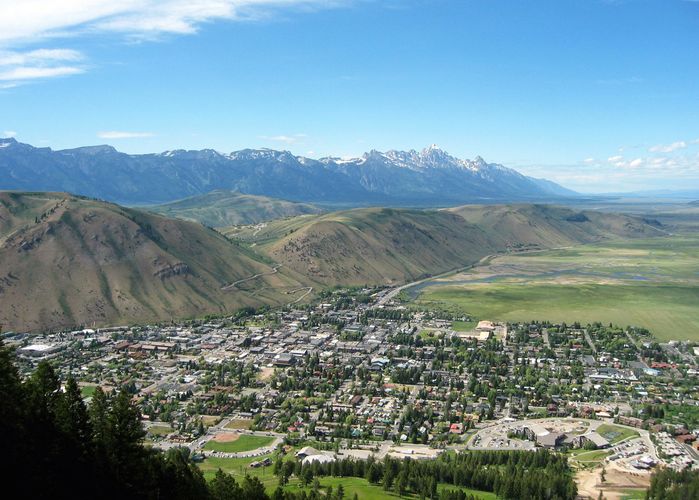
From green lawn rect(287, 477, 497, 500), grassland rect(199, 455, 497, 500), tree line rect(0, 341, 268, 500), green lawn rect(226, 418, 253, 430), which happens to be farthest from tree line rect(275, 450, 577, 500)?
tree line rect(0, 341, 268, 500)

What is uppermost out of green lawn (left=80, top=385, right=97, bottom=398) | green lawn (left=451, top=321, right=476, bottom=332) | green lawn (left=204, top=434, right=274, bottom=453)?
green lawn (left=80, top=385, right=97, bottom=398)

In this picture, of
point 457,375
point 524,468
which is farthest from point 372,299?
point 524,468

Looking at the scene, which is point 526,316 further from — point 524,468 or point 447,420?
point 524,468

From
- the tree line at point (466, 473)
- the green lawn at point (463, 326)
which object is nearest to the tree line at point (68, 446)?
the tree line at point (466, 473)

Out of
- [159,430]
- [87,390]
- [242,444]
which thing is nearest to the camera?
[242,444]

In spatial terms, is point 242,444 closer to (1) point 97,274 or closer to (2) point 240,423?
(2) point 240,423

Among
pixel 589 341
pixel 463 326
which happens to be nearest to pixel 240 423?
pixel 463 326

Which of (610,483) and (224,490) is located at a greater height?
(224,490)

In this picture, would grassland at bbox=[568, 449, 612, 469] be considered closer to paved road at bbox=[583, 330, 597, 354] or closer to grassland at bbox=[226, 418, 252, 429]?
grassland at bbox=[226, 418, 252, 429]
